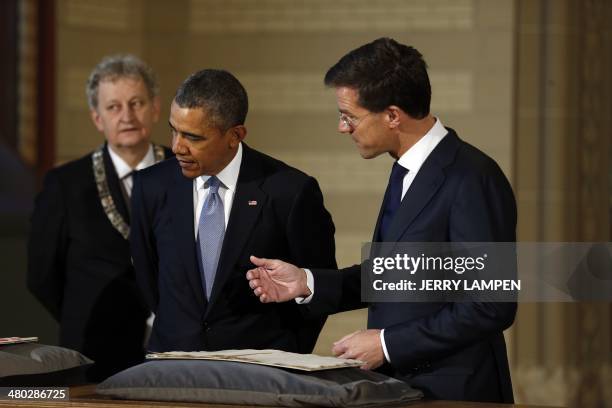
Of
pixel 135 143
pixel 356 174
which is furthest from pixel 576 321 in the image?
pixel 135 143

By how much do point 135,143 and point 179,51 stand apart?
2.68 m

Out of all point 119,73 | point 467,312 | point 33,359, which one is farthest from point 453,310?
point 119,73

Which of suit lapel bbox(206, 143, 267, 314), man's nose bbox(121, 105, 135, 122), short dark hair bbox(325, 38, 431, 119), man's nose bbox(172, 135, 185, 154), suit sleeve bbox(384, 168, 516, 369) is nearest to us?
suit sleeve bbox(384, 168, 516, 369)

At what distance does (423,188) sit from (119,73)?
4.67 ft

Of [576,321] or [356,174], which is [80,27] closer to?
[356,174]

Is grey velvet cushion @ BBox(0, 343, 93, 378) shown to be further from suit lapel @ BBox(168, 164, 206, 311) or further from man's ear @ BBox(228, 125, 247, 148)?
man's ear @ BBox(228, 125, 247, 148)

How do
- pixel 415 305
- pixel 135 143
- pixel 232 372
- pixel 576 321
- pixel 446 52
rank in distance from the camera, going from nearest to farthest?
pixel 232 372
pixel 415 305
pixel 135 143
pixel 576 321
pixel 446 52

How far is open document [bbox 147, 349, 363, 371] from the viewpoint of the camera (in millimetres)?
2379

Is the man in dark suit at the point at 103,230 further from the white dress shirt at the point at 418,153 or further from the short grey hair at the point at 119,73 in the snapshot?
the white dress shirt at the point at 418,153

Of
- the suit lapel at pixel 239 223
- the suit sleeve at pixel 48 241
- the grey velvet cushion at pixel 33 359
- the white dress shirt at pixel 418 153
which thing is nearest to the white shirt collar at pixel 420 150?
the white dress shirt at pixel 418 153

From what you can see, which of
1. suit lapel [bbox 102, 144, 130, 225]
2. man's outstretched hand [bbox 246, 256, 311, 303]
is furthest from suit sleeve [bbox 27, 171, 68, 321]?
man's outstretched hand [bbox 246, 256, 311, 303]

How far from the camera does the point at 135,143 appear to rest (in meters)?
3.75

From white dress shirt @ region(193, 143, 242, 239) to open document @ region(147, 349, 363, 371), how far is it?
495 millimetres

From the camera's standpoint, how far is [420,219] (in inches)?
103
